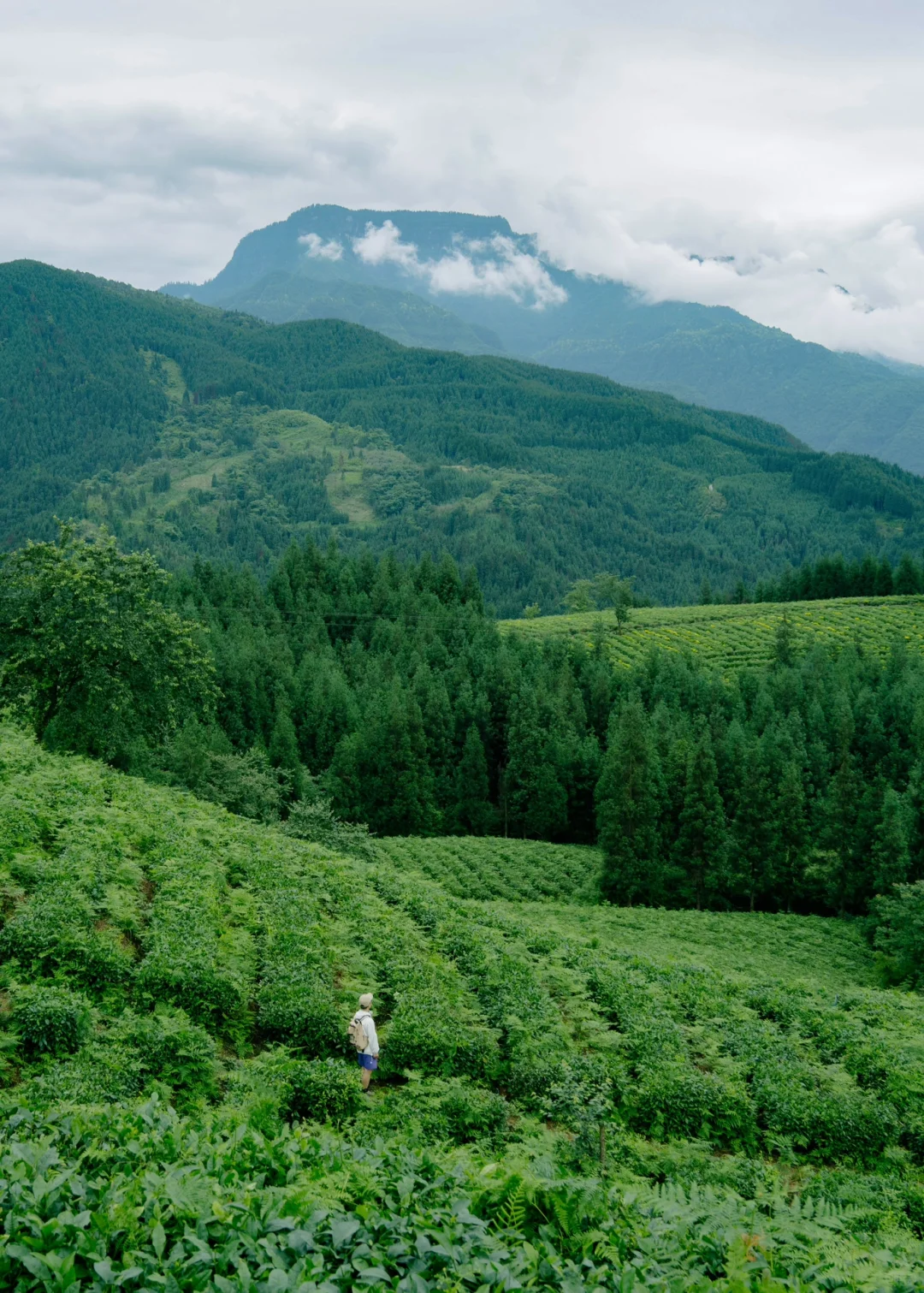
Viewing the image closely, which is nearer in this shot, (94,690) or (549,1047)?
(549,1047)

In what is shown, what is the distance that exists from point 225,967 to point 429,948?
5.15 m

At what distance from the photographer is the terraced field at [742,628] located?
107375mm

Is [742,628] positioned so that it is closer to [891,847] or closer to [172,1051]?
[891,847]

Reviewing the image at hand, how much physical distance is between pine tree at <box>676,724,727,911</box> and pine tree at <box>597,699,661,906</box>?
217cm

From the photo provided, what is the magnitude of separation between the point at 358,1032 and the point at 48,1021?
176 inches

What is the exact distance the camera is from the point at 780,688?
81.7 m

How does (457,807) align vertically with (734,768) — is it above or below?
below

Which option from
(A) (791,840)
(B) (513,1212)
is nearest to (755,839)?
(A) (791,840)

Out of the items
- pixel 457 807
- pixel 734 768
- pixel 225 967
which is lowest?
pixel 457 807

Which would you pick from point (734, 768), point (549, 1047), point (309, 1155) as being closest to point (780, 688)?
point (734, 768)

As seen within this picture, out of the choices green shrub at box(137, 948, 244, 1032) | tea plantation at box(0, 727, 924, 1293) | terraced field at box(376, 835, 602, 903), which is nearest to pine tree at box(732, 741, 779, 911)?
terraced field at box(376, 835, 602, 903)

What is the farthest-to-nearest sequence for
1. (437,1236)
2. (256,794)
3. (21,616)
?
1. (256,794)
2. (21,616)
3. (437,1236)

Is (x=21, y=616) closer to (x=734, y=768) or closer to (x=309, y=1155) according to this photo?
(x=309, y=1155)

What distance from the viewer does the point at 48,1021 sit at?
12.0m
